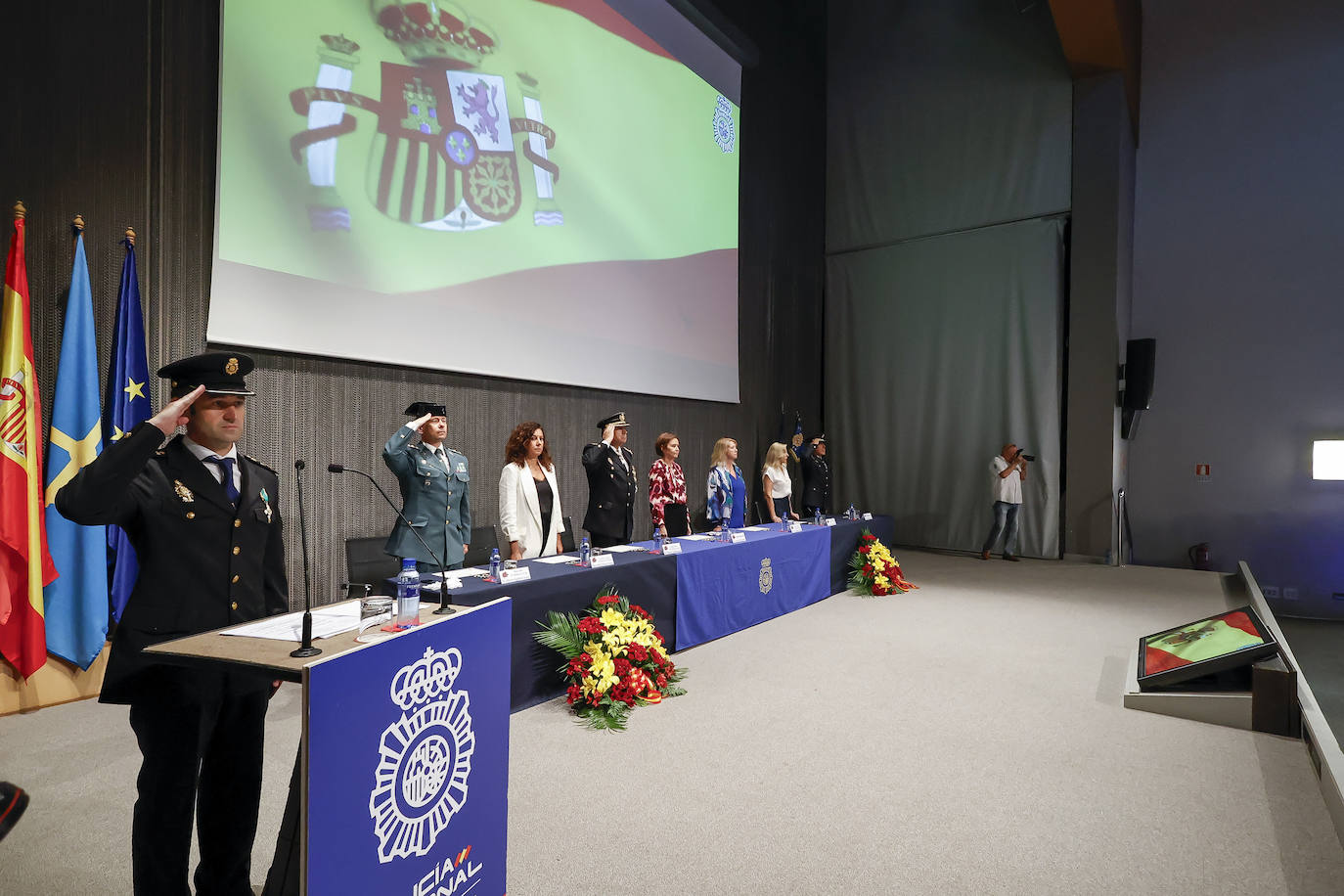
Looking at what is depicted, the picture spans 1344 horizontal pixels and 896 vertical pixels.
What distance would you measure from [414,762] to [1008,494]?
309 inches

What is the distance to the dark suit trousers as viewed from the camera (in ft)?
4.72

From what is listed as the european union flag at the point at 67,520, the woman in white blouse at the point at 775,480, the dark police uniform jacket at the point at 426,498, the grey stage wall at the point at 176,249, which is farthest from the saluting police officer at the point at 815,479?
the european union flag at the point at 67,520

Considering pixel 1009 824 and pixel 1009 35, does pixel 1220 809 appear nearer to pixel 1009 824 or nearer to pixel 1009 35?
pixel 1009 824

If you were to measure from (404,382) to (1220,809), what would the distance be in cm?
452

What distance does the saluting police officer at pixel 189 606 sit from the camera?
1.41 m

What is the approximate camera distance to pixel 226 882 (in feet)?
5.13

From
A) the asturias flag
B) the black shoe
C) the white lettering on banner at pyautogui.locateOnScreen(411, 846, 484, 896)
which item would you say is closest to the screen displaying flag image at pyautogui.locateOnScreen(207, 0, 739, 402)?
the asturias flag

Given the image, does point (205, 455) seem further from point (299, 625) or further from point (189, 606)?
point (299, 625)

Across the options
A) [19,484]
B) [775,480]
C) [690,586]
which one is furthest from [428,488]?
[775,480]

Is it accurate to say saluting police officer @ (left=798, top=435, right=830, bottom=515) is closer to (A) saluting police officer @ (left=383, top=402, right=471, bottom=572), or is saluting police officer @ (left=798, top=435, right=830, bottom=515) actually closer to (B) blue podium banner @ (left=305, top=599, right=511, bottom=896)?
(A) saluting police officer @ (left=383, top=402, right=471, bottom=572)

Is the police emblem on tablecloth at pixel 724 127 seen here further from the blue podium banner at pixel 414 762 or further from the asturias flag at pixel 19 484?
the blue podium banner at pixel 414 762

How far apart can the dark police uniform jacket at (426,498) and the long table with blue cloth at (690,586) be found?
0.45 m

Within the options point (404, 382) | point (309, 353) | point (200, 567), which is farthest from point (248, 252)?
point (200, 567)

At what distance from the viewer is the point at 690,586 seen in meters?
4.12
